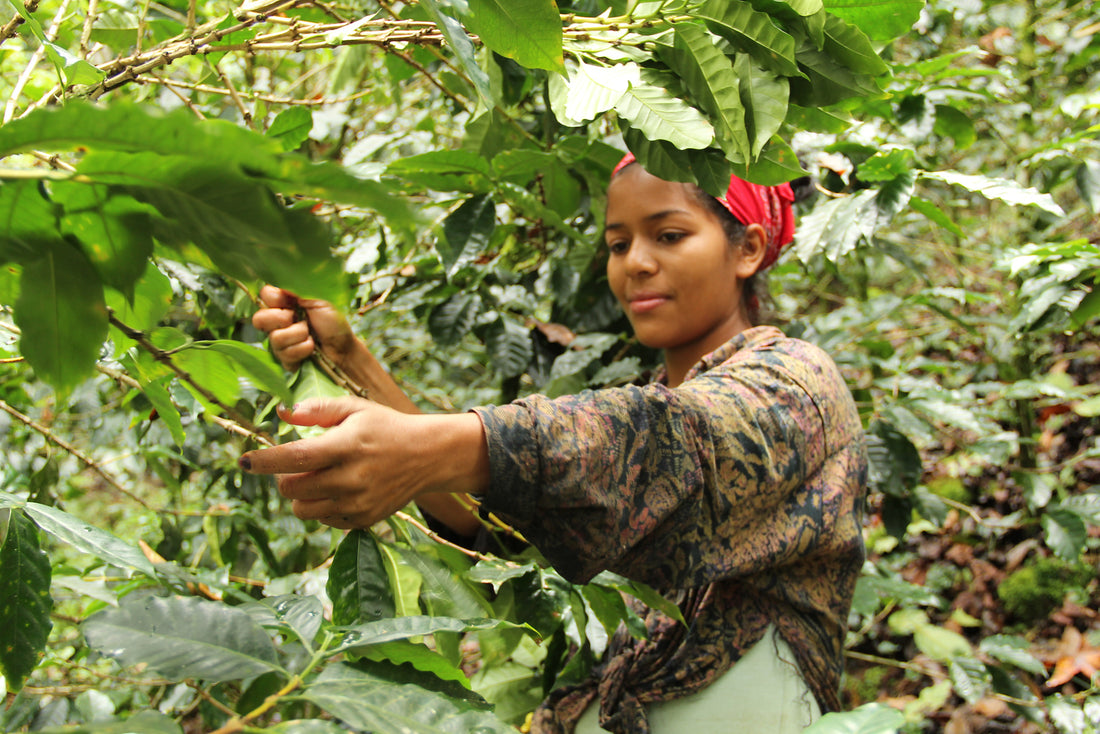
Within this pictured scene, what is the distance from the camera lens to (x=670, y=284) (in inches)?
51.4

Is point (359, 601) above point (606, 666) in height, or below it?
above

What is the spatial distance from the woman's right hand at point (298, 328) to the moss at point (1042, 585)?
2664mm

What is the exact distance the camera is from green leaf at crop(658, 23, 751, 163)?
2.45 ft

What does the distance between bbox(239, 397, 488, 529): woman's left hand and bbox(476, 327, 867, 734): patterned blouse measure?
6 centimetres

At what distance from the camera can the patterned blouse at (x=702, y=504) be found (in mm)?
780

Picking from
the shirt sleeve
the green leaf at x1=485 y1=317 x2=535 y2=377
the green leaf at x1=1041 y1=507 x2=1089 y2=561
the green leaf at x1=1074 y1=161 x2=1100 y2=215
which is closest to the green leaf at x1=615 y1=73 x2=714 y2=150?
the shirt sleeve

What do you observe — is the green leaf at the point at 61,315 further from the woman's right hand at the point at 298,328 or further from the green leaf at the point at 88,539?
the woman's right hand at the point at 298,328

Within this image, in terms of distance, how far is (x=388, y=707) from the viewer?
0.50 m

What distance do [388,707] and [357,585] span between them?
27 cm

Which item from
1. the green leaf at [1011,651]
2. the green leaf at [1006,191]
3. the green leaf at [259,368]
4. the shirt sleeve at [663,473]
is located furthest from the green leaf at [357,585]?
the green leaf at [1011,651]

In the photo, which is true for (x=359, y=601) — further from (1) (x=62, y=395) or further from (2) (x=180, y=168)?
(2) (x=180, y=168)

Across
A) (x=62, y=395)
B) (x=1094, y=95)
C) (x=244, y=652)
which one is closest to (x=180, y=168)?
(x=62, y=395)

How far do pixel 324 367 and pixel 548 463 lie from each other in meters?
0.32

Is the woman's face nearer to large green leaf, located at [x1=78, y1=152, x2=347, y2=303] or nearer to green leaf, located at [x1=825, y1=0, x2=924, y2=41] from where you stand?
green leaf, located at [x1=825, y1=0, x2=924, y2=41]
